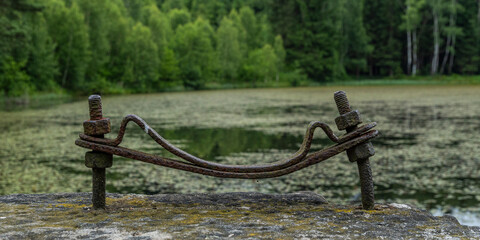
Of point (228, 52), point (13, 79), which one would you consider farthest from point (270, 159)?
point (228, 52)

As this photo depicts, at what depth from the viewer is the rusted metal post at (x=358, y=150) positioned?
2939mm

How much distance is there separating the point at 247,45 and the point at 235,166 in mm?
83939

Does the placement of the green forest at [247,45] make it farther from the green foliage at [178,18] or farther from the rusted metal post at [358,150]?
the rusted metal post at [358,150]

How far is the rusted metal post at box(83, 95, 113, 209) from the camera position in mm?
2969

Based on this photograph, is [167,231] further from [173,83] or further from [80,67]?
[173,83]

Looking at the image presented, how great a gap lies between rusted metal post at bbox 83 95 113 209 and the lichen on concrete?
100 mm

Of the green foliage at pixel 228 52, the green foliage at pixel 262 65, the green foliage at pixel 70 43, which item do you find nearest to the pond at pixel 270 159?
the green foliage at pixel 70 43

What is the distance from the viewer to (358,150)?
2943mm

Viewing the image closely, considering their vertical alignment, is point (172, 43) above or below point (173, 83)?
above

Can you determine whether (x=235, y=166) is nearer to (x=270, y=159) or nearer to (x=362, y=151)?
(x=362, y=151)

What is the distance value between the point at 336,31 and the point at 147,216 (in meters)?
76.3

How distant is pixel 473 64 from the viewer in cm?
7231

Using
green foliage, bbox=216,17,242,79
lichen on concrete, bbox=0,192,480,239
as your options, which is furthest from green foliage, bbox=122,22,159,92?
lichen on concrete, bbox=0,192,480,239

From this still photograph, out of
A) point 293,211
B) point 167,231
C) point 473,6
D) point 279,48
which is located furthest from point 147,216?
point 473,6
